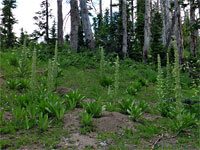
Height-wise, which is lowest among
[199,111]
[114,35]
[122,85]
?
[199,111]

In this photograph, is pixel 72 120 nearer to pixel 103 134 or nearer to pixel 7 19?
pixel 103 134

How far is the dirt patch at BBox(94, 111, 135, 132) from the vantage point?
4551 mm

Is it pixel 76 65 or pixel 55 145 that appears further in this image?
pixel 76 65

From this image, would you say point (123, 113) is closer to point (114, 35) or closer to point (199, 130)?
point (199, 130)

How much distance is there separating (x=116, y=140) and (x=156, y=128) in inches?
46.8

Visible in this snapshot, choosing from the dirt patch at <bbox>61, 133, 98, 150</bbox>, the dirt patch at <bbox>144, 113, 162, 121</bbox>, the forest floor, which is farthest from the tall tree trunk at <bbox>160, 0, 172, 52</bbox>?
the dirt patch at <bbox>61, 133, 98, 150</bbox>

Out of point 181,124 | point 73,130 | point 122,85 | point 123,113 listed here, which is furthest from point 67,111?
point 122,85

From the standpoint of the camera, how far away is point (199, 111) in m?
5.50

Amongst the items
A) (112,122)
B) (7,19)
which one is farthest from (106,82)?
(7,19)

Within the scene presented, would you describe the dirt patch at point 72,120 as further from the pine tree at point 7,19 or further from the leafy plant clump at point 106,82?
the pine tree at point 7,19

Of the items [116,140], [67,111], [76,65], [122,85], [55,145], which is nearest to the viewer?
[55,145]

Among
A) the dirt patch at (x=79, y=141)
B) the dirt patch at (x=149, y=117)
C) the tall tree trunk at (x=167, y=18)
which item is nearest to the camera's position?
the dirt patch at (x=79, y=141)

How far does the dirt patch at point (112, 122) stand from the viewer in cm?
455

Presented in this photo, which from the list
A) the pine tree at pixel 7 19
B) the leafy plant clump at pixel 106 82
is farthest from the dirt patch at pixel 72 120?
the pine tree at pixel 7 19
